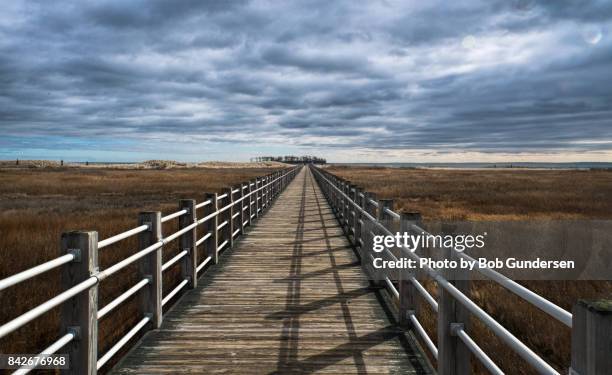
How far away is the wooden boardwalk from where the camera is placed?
4293 mm

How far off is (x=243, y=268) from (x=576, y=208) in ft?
68.4

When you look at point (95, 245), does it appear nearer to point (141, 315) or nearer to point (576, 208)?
point (141, 315)

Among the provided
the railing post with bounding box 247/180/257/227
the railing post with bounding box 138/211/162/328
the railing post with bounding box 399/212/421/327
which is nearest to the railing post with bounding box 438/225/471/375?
the railing post with bounding box 399/212/421/327

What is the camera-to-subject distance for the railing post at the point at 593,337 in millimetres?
1770

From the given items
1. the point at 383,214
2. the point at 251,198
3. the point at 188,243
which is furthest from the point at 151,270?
the point at 251,198

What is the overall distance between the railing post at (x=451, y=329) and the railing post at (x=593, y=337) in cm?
156

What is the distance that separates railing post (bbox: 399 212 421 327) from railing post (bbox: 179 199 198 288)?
3.16 m

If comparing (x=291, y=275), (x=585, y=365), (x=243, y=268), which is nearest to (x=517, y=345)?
(x=585, y=365)

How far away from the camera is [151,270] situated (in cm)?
513

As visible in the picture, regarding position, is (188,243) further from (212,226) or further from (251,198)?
(251,198)

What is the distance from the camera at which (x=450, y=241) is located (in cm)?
379

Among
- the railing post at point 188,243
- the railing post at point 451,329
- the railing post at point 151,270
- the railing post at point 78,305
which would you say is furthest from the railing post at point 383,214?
the railing post at point 78,305

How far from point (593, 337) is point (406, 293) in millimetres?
3557

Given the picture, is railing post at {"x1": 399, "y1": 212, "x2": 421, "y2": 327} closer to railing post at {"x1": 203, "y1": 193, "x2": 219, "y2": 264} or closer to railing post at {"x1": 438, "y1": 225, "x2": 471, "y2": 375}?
railing post at {"x1": 438, "y1": 225, "x2": 471, "y2": 375}
